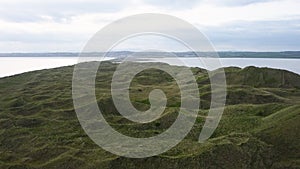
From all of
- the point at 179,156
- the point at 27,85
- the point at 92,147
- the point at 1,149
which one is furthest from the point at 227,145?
the point at 27,85

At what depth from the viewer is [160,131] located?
30.7 metres

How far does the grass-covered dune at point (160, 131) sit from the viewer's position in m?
24.4

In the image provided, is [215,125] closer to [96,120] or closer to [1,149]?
[96,120]

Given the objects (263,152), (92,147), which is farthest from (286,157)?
(92,147)

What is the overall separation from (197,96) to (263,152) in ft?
64.7

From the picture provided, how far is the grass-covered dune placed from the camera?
80.1 ft

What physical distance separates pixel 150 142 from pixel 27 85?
139 ft

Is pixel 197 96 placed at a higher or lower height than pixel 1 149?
higher

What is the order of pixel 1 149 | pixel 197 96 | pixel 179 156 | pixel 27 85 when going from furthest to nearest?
pixel 27 85 → pixel 197 96 → pixel 1 149 → pixel 179 156

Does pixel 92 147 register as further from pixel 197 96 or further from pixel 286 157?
pixel 197 96

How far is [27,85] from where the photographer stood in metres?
64.8

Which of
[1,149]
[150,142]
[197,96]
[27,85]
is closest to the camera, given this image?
[150,142]

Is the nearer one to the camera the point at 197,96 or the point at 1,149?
the point at 1,149

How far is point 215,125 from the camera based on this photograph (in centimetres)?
3111
